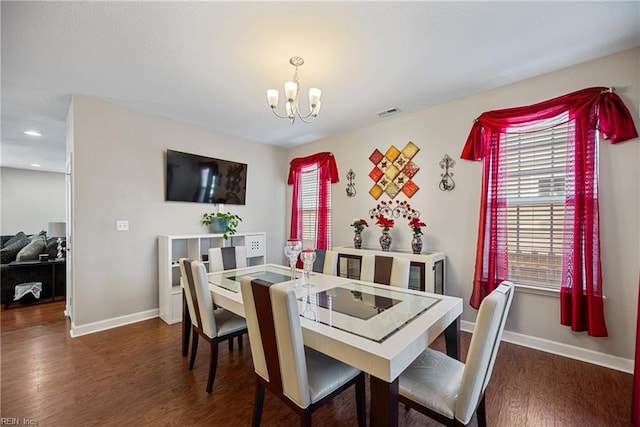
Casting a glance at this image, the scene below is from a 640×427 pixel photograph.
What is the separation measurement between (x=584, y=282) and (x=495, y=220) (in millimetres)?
825

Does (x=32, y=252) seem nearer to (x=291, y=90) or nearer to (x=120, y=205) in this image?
(x=120, y=205)

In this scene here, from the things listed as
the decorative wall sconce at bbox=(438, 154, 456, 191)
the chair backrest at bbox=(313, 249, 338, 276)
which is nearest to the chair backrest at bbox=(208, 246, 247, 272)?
the chair backrest at bbox=(313, 249, 338, 276)

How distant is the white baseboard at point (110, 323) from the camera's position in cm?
289

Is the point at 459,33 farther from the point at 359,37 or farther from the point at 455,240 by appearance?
the point at 455,240

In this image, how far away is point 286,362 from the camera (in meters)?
1.28

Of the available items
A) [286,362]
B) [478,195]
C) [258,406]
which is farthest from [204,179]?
[478,195]

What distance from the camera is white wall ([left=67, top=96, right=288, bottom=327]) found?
2.95m

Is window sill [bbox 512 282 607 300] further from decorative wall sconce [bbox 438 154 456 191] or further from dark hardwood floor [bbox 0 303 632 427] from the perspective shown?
decorative wall sconce [bbox 438 154 456 191]

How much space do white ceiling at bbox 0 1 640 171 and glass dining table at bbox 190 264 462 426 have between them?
1.90 m

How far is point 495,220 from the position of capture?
8.92 feet

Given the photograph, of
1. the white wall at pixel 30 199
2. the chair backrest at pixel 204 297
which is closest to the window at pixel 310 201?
the chair backrest at pixel 204 297

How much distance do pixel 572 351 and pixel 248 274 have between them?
119 inches

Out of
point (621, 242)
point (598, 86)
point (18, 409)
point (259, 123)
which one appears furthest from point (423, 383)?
point (259, 123)

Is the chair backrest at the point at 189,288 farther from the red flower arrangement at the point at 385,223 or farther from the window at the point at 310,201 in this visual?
the window at the point at 310,201
